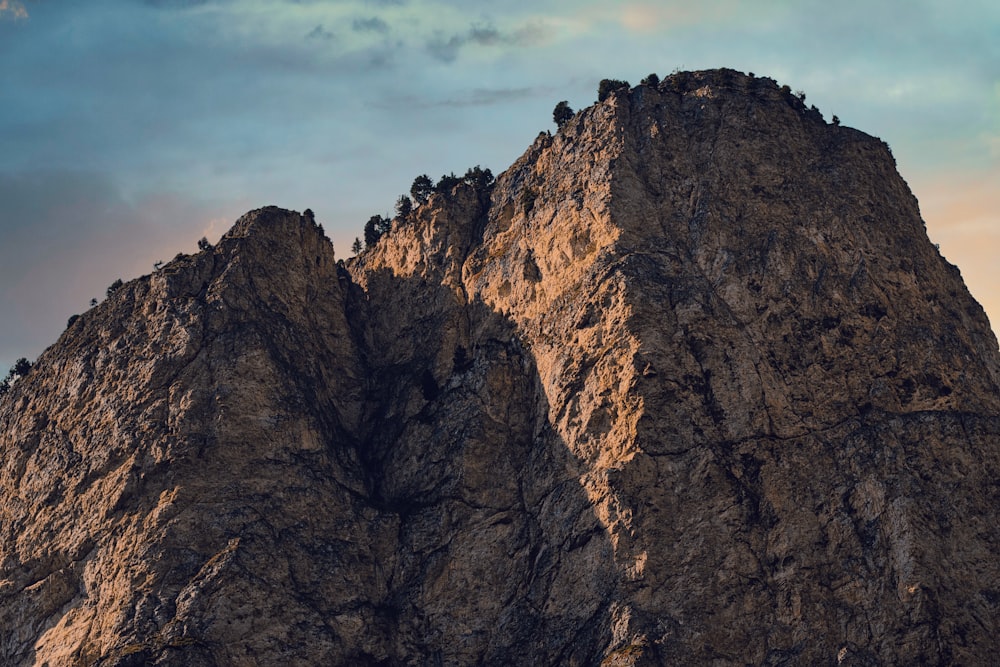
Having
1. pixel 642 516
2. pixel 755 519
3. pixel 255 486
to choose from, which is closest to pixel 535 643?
pixel 642 516

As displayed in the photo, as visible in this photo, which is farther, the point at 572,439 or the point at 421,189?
the point at 421,189

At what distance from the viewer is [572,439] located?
94625 millimetres

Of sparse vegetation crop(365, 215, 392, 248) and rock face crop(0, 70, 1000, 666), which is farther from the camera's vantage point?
sparse vegetation crop(365, 215, 392, 248)

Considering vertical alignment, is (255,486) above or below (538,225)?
below

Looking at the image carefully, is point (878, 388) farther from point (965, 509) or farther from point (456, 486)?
point (456, 486)

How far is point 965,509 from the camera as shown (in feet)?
277

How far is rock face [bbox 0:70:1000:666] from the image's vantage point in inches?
3319

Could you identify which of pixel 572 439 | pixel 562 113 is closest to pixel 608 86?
pixel 562 113

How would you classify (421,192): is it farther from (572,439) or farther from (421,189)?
(572,439)

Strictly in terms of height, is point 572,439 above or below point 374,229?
below

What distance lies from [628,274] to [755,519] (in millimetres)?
23624

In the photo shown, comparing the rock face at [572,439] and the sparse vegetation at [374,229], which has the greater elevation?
the sparse vegetation at [374,229]

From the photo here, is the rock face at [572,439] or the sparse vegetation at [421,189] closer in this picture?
the rock face at [572,439]

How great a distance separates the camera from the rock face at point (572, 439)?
3319 inches
